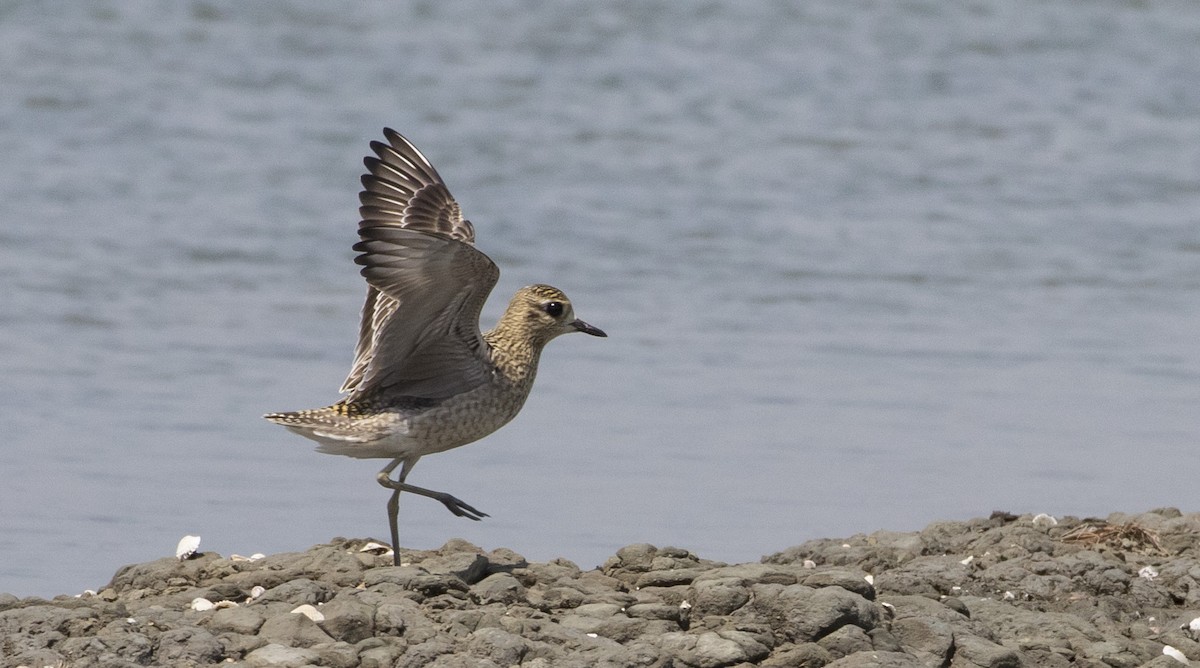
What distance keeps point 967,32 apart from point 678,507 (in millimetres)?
15454

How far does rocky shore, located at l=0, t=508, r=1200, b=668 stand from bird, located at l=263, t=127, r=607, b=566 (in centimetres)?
42

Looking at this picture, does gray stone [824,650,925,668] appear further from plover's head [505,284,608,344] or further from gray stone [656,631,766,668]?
plover's head [505,284,608,344]

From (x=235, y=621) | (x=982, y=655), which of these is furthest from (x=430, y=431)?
(x=982, y=655)

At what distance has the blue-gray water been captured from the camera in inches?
352

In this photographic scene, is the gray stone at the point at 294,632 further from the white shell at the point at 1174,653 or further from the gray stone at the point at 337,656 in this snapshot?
the white shell at the point at 1174,653

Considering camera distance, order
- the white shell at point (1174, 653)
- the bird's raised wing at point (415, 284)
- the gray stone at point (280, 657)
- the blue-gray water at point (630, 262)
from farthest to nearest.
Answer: the blue-gray water at point (630, 262)
the bird's raised wing at point (415, 284)
the white shell at point (1174, 653)
the gray stone at point (280, 657)

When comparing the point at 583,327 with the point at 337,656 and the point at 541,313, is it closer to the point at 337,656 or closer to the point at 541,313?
the point at 541,313

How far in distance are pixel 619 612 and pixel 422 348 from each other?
1.47m

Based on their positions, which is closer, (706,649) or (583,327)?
(706,649)

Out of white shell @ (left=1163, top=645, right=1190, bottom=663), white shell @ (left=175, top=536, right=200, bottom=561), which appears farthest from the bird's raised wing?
white shell @ (left=1163, top=645, right=1190, bottom=663)

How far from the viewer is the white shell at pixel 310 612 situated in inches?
243

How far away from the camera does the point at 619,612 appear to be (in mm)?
6418

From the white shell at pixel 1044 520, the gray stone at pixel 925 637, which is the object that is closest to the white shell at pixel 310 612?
the gray stone at pixel 925 637

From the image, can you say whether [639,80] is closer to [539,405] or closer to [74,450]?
[539,405]
